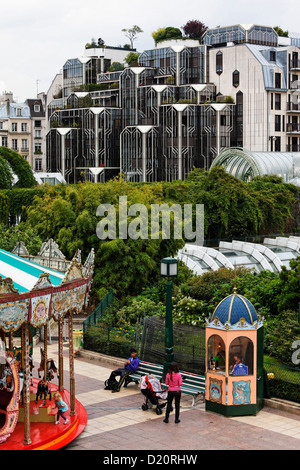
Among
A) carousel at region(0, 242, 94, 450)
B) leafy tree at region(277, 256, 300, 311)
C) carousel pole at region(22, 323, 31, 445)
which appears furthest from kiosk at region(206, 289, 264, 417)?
leafy tree at region(277, 256, 300, 311)

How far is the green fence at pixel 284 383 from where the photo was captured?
1878 cm

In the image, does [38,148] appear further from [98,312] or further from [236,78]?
[98,312]

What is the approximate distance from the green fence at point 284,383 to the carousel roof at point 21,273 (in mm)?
6102

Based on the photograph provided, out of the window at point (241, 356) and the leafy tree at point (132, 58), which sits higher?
the leafy tree at point (132, 58)

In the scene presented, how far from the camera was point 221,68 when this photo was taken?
87.7 m

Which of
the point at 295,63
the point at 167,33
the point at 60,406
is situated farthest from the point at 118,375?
the point at 167,33

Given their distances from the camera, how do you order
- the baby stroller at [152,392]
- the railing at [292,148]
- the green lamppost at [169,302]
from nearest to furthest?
the baby stroller at [152,392] → the green lamppost at [169,302] → the railing at [292,148]

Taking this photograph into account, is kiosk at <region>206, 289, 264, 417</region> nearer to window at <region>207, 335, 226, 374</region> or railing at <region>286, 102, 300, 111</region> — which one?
window at <region>207, 335, 226, 374</region>

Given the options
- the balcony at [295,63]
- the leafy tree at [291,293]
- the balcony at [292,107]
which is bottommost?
the leafy tree at [291,293]

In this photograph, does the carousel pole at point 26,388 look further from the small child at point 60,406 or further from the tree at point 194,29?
the tree at point 194,29

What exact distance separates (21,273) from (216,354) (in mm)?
5463

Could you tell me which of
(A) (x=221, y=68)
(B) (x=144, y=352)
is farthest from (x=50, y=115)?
(B) (x=144, y=352)

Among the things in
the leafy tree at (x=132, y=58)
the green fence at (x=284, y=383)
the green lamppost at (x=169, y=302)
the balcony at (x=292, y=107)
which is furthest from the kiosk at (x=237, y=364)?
the leafy tree at (x=132, y=58)

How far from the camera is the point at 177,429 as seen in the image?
17.1 meters
